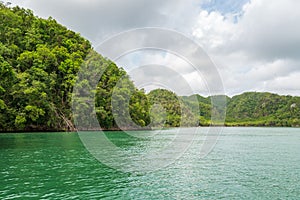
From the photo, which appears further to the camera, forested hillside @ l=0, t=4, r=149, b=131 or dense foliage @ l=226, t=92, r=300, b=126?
dense foliage @ l=226, t=92, r=300, b=126

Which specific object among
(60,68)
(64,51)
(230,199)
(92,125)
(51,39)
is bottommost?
(230,199)

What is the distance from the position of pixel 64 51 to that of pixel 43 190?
5988 centimetres

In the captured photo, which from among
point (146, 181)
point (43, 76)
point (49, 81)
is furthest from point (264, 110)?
point (146, 181)

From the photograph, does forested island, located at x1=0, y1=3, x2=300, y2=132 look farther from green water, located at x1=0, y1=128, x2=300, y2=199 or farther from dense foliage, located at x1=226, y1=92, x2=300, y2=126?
dense foliage, located at x1=226, y1=92, x2=300, y2=126

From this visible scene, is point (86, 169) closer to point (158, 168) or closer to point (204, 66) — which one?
point (158, 168)

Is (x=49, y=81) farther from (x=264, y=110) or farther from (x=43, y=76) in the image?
(x=264, y=110)

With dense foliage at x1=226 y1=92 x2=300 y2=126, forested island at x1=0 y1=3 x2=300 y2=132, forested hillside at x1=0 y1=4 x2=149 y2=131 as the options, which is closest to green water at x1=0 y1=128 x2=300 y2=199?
forested island at x1=0 y1=3 x2=300 y2=132

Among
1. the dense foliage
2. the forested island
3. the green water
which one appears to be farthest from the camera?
the dense foliage

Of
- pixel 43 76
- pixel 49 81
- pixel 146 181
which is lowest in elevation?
pixel 146 181

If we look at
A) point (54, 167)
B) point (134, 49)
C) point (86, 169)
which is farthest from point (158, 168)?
point (134, 49)

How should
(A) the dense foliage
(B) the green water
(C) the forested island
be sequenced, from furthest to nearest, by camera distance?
(A) the dense foliage, (C) the forested island, (B) the green water

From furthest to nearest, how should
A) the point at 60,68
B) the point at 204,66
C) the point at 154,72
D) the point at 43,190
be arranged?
the point at 60,68
the point at 154,72
the point at 204,66
the point at 43,190

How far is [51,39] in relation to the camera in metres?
76.0

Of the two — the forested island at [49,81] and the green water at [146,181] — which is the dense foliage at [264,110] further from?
the green water at [146,181]
